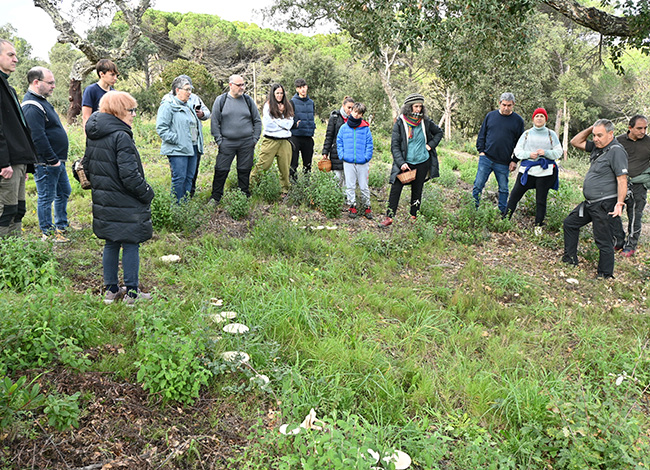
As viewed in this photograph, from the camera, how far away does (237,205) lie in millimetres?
6664

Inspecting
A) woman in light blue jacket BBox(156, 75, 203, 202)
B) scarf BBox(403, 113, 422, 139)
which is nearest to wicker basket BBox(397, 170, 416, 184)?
scarf BBox(403, 113, 422, 139)

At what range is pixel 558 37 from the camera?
83.8 feet

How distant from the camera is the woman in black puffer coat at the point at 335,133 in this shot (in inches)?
297

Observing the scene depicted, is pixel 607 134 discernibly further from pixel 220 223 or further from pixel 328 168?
pixel 220 223

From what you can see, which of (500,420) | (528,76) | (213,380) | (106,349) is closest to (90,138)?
(106,349)

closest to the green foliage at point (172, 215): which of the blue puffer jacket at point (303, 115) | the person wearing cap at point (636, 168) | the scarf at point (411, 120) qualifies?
the blue puffer jacket at point (303, 115)

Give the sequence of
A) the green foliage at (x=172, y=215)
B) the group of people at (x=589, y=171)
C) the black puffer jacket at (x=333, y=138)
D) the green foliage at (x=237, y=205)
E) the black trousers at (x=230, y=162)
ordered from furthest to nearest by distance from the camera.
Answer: the black puffer jacket at (x=333, y=138) → the black trousers at (x=230, y=162) → the green foliage at (x=237, y=205) → the green foliage at (x=172, y=215) → the group of people at (x=589, y=171)

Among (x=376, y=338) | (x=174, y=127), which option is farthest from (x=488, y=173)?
(x=174, y=127)

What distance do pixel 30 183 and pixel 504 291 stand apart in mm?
7865

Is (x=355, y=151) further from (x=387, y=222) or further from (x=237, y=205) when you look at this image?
(x=237, y=205)

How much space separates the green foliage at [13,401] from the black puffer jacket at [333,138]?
6089mm

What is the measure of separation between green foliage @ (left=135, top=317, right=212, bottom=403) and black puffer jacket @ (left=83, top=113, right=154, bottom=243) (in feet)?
4.18

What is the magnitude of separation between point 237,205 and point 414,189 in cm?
291

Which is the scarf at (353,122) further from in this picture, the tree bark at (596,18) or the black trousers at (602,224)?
the black trousers at (602,224)
